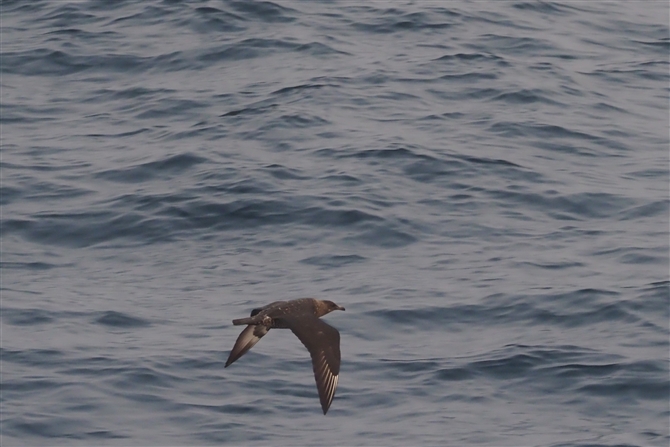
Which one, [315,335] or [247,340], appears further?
[247,340]

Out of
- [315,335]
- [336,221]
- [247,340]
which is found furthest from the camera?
[336,221]

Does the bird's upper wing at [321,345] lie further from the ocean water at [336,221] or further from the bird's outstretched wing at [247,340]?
the ocean water at [336,221]

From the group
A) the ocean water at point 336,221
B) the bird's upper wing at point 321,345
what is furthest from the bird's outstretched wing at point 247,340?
the ocean water at point 336,221

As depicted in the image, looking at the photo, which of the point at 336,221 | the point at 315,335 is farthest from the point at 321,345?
the point at 336,221

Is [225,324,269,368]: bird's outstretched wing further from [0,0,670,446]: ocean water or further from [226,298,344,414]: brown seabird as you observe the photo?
[0,0,670,446]: ocean water

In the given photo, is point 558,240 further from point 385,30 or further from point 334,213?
point 385,30

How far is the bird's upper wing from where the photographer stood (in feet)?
26.1

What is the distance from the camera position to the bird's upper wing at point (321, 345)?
7.96 meters

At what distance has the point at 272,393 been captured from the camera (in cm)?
1088

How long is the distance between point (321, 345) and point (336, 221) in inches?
205

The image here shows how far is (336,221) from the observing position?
43.1 feet

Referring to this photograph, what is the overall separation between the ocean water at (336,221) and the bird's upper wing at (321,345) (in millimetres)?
2519

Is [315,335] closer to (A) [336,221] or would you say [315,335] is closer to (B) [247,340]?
(B) [247,340]

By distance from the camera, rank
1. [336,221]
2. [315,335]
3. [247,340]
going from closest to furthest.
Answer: [315,335] < [247,340] < [336,221]
